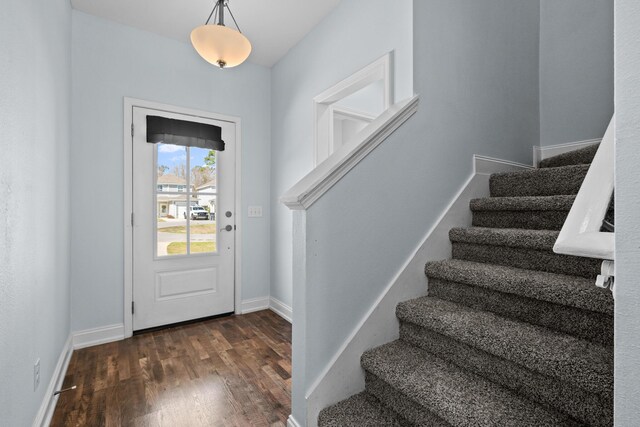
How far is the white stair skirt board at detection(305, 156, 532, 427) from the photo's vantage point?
134cm

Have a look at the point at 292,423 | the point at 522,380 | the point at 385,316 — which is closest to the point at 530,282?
the point at 522,380

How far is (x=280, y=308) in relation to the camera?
3.12 metres

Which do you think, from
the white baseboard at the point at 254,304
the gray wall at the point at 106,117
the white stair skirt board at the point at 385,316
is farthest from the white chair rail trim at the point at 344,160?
the white baseboard at the point at 254,304

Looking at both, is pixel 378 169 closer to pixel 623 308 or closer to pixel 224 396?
pixel 623 308

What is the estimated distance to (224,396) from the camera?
1.74 metres

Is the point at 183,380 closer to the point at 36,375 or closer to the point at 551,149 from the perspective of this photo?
the point at 36,375

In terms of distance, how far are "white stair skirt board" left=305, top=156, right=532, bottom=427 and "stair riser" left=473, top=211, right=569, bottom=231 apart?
0.09 metres

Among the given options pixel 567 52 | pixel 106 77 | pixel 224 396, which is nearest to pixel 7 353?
pixel 224 396

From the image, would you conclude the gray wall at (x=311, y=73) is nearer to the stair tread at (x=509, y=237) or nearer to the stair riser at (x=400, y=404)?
the stair tread at (x=509, y=237)

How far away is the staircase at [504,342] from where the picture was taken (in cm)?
97

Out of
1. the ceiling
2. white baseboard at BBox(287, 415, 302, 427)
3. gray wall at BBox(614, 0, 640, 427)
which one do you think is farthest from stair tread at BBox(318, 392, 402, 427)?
the ceiling

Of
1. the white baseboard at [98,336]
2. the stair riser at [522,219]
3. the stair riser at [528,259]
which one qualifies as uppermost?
the stair riser at [522,219]

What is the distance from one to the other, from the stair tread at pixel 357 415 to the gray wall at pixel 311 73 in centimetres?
152

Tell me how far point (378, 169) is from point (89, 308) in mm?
2606
